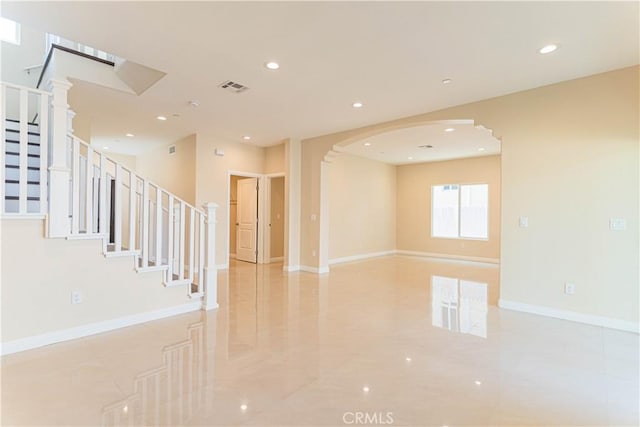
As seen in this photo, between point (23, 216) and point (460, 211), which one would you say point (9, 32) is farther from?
point (460, 211)

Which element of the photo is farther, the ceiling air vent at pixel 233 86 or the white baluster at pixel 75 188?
the ceiling air vent at pixel 233 86

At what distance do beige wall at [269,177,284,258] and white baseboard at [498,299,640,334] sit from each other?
16.7 ft

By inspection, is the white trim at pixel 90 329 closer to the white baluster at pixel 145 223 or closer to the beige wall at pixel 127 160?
the white baluster at pixel 145 223

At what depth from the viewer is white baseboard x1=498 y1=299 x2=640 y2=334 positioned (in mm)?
3312

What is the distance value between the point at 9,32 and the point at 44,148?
3538mm

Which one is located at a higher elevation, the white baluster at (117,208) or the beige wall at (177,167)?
the beige wall at (177,167)

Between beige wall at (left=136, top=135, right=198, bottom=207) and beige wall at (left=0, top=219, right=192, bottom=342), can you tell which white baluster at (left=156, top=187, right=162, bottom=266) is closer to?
beige wall at (left=0, top=219, right=192, bottom=342)

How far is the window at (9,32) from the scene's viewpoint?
4.64m

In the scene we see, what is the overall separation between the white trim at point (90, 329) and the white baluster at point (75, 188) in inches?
37.3

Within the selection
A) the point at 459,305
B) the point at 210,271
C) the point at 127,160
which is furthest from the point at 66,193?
the point at 127,160

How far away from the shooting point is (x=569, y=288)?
3.66 m

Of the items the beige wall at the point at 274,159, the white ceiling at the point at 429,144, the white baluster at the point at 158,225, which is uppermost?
the white ceiling at the point at 429,144

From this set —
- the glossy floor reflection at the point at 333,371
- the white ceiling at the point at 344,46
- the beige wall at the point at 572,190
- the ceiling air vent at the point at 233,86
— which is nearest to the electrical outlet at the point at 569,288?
the beige wall at the point at 572,190

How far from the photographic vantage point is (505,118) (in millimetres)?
4098
